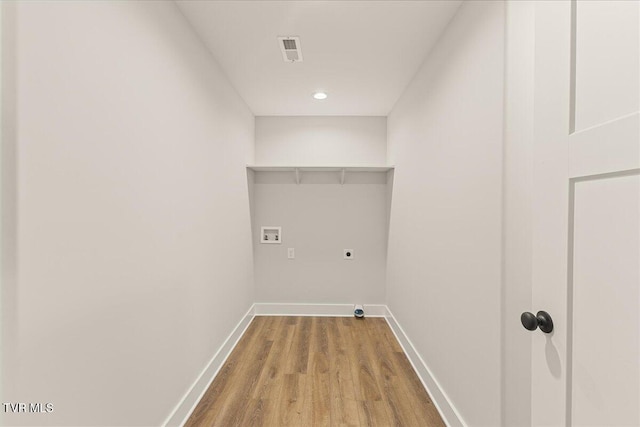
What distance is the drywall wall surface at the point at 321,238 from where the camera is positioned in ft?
11.7

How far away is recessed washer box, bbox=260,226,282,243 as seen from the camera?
3.58 meters

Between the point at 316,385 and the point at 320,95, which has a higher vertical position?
the point at 320,95

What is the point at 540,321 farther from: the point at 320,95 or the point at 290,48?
the point at 320,95

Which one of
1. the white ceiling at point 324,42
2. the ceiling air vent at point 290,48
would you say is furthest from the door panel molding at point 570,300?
the ceiling air vent at point 290,48

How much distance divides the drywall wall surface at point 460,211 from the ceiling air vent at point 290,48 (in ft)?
3.13

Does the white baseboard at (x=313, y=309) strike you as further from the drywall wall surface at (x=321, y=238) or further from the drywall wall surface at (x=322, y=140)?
the drywall wall surface at (x=322, y=140)

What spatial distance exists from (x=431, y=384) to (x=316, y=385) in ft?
2.55

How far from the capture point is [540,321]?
0.86 m

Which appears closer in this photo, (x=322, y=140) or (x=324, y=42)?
(x=324, y=42)

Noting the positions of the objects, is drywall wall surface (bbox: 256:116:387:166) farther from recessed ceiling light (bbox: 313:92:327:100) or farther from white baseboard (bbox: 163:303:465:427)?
white baseboard (bbox: 163:303:465:427)

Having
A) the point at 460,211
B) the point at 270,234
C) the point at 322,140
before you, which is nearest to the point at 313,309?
the point at 270,234

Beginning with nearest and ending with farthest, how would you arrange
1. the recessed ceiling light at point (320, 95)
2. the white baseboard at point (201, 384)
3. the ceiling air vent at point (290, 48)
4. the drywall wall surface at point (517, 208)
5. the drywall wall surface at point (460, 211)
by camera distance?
the drywall wall surface at point (517, 208), the drywall wall surface at point (460, 211), the white baseboard at point (201, 384), the ceiling air vent at point (290, 48), the recessed ceiling light at point (320, 95)

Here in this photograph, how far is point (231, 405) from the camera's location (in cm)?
186

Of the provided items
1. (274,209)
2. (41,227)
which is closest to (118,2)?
(41,227)
